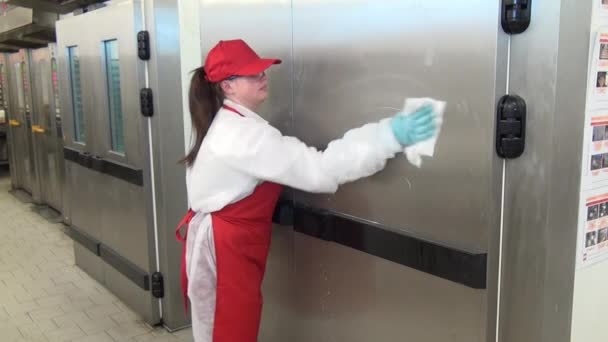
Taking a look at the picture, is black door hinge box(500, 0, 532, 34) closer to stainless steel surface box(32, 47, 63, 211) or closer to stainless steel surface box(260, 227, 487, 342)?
stainless steel surface box(260, 227, 487, 342)

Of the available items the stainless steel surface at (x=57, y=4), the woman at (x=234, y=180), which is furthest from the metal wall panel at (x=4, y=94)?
the woman at (x=234, y=180)

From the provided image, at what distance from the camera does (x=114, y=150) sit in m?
3.36

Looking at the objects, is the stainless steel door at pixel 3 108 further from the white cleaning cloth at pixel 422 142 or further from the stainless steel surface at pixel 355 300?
the white cleaning cloth at pixel 422 142

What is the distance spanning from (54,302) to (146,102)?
1.54 m

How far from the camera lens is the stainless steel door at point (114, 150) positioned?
298 centimetres

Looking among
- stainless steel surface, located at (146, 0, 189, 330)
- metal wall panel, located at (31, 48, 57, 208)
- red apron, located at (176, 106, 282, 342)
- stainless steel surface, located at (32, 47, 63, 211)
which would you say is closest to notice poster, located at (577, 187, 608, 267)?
red apron, located at (176, 106, 282, 342)

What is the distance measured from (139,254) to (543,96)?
252 cm

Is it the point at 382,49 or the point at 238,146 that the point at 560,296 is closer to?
the point at 382,49

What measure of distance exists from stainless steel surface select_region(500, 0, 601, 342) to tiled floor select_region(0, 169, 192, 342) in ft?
7.01

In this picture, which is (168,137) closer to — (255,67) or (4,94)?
(255,67)

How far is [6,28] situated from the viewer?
5.20 meters

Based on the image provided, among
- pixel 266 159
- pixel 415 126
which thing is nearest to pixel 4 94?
pixel 266 159

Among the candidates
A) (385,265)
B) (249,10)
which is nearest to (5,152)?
(249,10)

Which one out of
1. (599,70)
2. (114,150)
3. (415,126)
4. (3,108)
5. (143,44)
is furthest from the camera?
(3,108)
